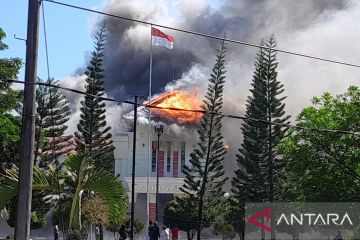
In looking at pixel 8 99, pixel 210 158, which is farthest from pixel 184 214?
pixel 8 99

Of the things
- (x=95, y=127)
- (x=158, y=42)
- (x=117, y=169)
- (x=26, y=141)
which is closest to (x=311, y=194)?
(x=158, y=42)

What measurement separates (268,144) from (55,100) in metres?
16.6

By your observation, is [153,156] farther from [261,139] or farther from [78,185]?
[78,185]

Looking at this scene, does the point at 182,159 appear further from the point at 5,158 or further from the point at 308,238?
the point at 5,158

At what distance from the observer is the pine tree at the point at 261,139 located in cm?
4334

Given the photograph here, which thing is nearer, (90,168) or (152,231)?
(90,168)

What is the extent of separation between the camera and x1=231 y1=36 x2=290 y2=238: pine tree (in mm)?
43344

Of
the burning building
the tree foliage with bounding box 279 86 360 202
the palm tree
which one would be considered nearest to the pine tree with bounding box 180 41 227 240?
the burning building

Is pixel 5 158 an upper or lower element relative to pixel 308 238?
upper

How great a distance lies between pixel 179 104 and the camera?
67.3 m

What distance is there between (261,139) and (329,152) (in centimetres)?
1916

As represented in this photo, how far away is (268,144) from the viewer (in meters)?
43.6

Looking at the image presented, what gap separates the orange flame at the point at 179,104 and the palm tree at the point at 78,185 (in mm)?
50925

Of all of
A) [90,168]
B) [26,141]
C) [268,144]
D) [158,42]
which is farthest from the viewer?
[268,144]
